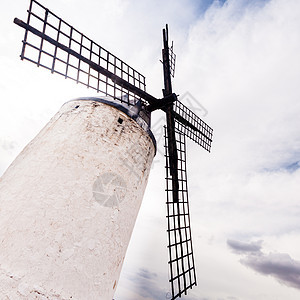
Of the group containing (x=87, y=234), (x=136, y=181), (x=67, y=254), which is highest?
(x=136, y=181)

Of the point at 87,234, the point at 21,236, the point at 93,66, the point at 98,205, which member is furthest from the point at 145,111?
the point at 21,236

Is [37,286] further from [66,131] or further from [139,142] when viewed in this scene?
[139,142]

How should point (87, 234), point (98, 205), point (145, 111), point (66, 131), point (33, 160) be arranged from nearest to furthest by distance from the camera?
1. point (87, 234)
2. point (98, 205)
3. point (33, 160)
4. point (66, 131)
5. point (145, 111)

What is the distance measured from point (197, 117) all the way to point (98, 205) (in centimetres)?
596

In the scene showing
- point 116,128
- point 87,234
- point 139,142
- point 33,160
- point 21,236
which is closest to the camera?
point 21,236

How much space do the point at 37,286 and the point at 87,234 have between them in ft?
2.32

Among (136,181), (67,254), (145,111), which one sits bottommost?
(67,254)

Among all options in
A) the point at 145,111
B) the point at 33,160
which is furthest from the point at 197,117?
the point at 33,160

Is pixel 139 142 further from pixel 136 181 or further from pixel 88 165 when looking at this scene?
pixel 88 165

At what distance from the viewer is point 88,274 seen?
2.41 metres

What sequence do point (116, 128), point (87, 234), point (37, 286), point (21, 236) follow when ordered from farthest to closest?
point (116, 128), point (87, 234), point (21, 236), point (37, 286)

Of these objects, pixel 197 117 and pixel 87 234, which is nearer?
pixel 87 234

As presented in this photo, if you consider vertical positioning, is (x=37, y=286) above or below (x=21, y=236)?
below

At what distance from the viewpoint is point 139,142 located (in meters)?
3.88
